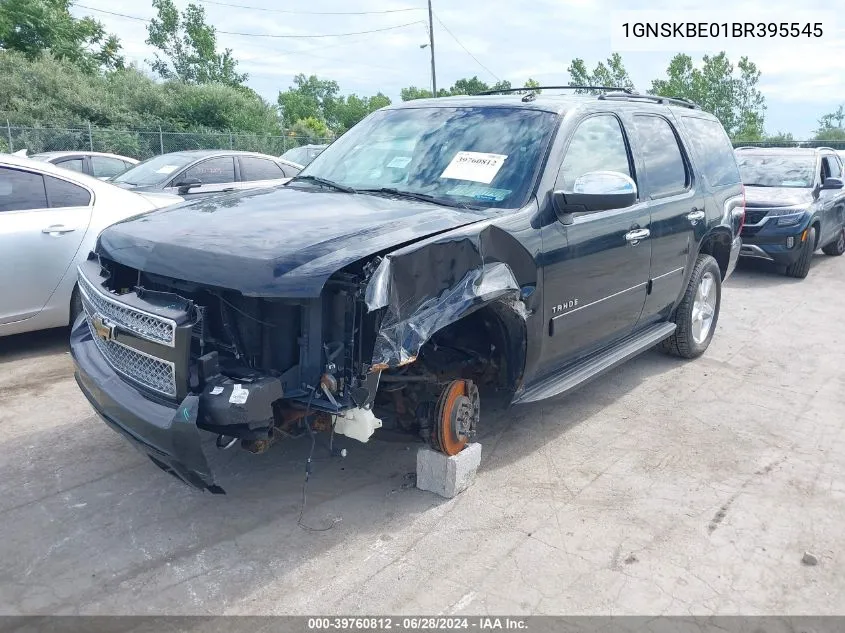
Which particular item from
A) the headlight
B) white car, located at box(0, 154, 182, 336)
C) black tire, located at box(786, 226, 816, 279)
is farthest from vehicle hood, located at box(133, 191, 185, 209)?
black tire, located at box(786, 226, 816, 279)

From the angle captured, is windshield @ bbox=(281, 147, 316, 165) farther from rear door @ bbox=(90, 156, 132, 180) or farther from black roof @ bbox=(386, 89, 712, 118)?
black roof @ bbox=(386, 89, 712, 118)

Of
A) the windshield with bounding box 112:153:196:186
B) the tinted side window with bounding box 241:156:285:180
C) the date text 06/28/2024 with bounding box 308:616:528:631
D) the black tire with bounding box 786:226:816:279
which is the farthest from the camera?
the tinted side window with bounding box 241:156:285:180

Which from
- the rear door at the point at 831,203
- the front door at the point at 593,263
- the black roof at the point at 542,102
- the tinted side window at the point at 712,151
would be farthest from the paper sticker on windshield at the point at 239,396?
the rear door at the point at 831,203

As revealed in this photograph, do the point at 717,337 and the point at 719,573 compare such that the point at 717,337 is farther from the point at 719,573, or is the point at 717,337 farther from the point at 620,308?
the point at 719,573

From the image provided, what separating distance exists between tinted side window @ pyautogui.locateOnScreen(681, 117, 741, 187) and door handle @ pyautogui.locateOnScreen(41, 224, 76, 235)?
4.82 m

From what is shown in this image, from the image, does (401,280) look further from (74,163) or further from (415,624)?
(74,163)

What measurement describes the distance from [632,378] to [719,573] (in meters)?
2.67

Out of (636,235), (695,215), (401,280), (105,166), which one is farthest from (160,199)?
(105,166)

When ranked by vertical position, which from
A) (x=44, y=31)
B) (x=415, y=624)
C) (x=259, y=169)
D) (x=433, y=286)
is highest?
(x=44, y=31)

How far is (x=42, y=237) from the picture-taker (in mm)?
5363

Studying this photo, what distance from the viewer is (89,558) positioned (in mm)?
3115

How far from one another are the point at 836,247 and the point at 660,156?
899 cm

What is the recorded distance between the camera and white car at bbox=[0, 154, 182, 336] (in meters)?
5.24

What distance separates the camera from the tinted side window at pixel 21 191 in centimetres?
535
